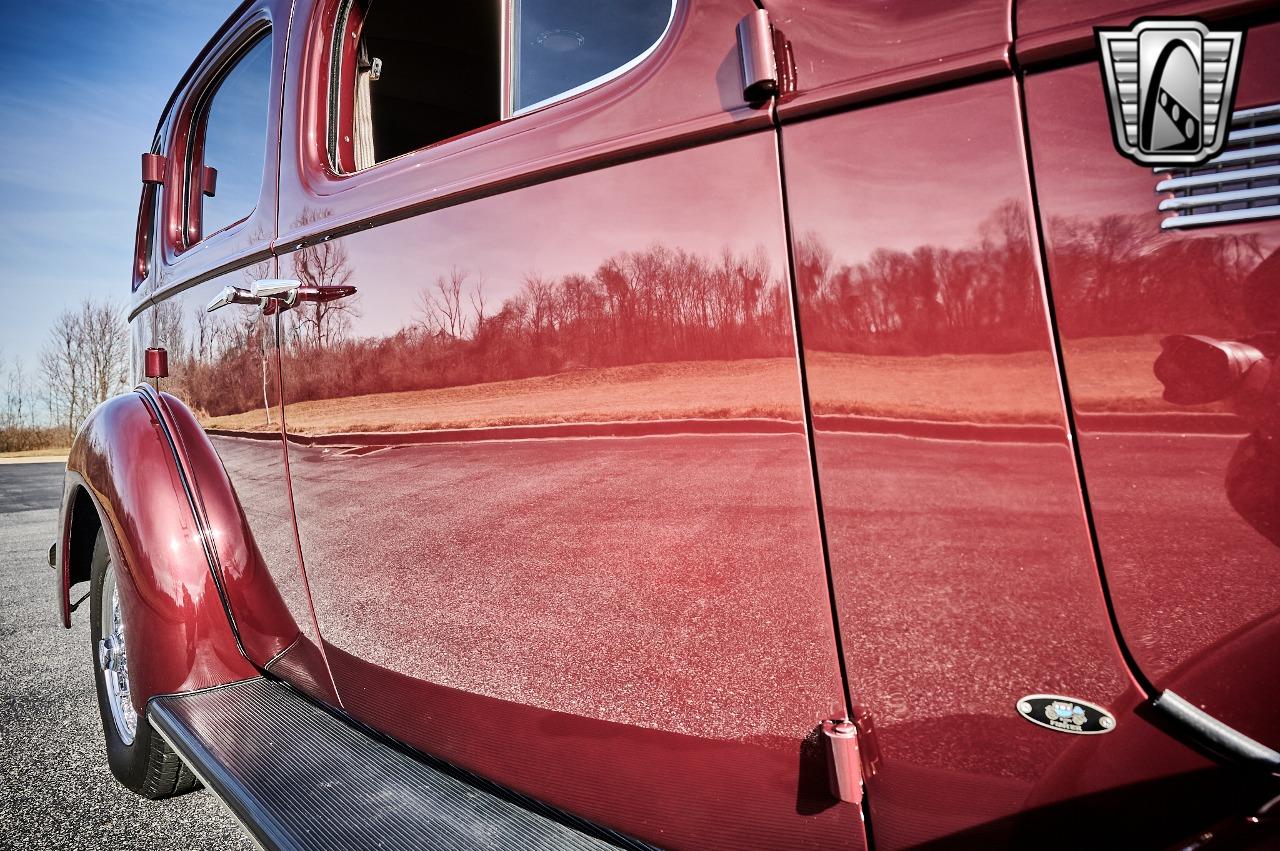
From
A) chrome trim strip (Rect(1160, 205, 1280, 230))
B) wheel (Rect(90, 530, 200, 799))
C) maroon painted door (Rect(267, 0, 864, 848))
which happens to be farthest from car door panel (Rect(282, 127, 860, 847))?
wheel (Rect(90, 530, 200, 799))

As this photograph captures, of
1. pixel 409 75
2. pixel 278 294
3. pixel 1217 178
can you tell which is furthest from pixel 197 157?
pixel 1217 178

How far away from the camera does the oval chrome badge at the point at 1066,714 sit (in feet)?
2.51

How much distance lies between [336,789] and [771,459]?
104cm

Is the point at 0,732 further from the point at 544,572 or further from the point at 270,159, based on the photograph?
the point at 544,572

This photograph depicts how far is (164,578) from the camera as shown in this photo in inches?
68.0

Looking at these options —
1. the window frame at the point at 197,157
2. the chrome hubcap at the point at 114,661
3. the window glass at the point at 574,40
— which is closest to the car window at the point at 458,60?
the window glass at the point at 574,40

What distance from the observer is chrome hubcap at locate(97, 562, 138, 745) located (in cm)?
214

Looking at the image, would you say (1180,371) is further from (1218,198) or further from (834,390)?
(834,390)

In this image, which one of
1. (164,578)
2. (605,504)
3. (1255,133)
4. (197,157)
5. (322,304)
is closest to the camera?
(1255,133)

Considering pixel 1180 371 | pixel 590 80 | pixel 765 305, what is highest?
pixel 590 80

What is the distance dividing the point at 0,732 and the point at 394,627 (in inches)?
88.5

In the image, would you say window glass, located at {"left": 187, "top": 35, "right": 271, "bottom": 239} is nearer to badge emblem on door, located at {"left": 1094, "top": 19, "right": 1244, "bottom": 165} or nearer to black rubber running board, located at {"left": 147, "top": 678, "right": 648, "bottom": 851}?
black rubber running board, located at {"left": 147, "top": 678, "right": 648, "bottom": 851}

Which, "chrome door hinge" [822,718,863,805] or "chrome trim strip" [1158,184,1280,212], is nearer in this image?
"chrome trim strip" [1158,184,1280,212]

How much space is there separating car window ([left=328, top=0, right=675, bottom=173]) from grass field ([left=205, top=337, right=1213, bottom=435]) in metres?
0.53
